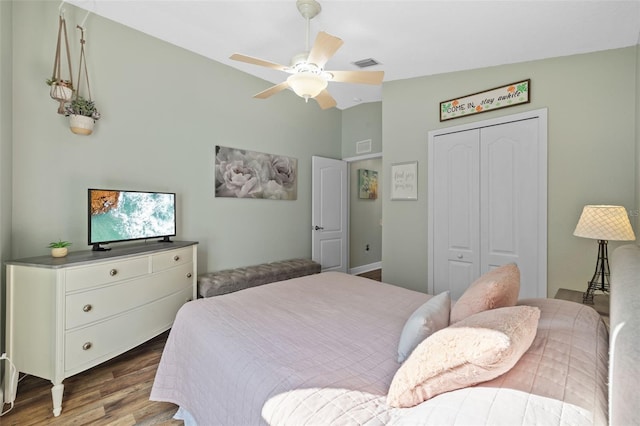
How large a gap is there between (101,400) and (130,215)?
1.41m

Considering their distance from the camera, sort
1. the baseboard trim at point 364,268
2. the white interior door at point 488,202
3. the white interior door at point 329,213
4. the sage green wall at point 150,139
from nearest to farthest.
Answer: the sage green wall at point 150,139, the white interior door at point 488,202, the white interior door at point 329,213, the baseboard trim at point 364,268

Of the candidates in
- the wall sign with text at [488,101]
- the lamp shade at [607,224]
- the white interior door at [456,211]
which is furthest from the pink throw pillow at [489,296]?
the wall sign with text at [488,101]

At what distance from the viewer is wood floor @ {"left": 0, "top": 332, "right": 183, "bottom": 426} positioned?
1.80 m

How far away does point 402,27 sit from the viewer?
2.45 m

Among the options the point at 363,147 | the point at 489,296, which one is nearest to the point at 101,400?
the point at 489,296

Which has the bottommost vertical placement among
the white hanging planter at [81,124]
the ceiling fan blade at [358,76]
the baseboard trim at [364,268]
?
the baseboard trim at [364,268]

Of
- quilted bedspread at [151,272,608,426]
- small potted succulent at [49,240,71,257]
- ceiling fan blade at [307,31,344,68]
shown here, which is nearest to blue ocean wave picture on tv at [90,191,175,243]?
small potted succulent at [49,240,71,257]

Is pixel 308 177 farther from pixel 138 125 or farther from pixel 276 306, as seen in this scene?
pixel 276 306

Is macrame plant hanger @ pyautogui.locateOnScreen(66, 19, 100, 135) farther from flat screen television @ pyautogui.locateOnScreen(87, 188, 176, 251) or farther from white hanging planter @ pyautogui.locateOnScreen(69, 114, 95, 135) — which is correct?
flat screen television @ pyautogui.locateOnScreen(87, 188, 176, 251)

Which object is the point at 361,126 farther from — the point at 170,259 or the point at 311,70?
the point at 170,259

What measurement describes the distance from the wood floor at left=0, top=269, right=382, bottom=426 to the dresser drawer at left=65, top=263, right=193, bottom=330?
50cm

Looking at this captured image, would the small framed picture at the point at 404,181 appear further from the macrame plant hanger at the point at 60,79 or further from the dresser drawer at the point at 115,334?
the macrame plant hanger at the point at 60,79

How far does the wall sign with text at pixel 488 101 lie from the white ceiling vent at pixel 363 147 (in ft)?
5.18

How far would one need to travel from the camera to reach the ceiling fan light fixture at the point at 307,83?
6.90ft
